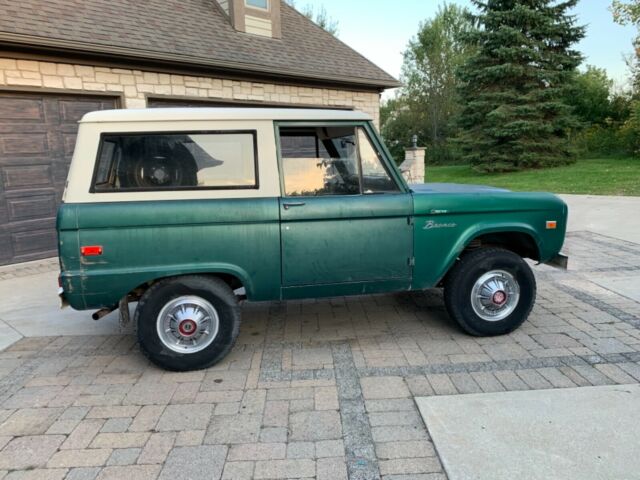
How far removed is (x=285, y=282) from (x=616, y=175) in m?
16.7

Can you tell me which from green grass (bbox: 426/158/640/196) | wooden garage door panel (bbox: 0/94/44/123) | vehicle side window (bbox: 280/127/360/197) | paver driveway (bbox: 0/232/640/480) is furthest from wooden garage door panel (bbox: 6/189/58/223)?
green grass (bbox: 426/158/640/196)

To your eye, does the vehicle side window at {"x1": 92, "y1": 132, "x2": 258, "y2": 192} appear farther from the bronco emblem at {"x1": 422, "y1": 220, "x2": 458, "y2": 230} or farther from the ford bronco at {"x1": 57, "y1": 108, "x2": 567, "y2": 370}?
the bronco emblem at {"x1": 422, "y1": 220, "x2": 458, "y2": 230}

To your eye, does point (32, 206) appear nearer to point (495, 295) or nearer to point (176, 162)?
point (176, 162)

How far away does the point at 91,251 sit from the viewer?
3.22m

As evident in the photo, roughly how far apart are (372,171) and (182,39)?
673 centimetres

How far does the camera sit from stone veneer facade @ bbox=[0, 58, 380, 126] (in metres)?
6.79

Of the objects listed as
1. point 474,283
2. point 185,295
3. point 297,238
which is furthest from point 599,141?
point 185,295

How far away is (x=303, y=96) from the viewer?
34.0ft

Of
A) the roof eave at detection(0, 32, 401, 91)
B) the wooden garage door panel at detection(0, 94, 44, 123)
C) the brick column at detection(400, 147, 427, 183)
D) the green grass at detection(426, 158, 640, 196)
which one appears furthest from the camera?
the brick column at detection(400, 147, 427, 183)

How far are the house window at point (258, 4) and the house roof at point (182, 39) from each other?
1.99 ft

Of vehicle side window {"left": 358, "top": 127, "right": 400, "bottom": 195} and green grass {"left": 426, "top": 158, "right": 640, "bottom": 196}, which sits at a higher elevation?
vehicle side window {"left": 358, "top": 127, "right": 400, "bottom": 195}

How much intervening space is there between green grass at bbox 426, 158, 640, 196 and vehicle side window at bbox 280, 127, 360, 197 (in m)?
12.0

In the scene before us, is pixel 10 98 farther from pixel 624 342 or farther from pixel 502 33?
pixel 502 33

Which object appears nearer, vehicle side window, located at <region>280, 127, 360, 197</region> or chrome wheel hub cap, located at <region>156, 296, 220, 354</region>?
chrome wheel hub cap, located at <region>156, 296, 220, 354</region>
